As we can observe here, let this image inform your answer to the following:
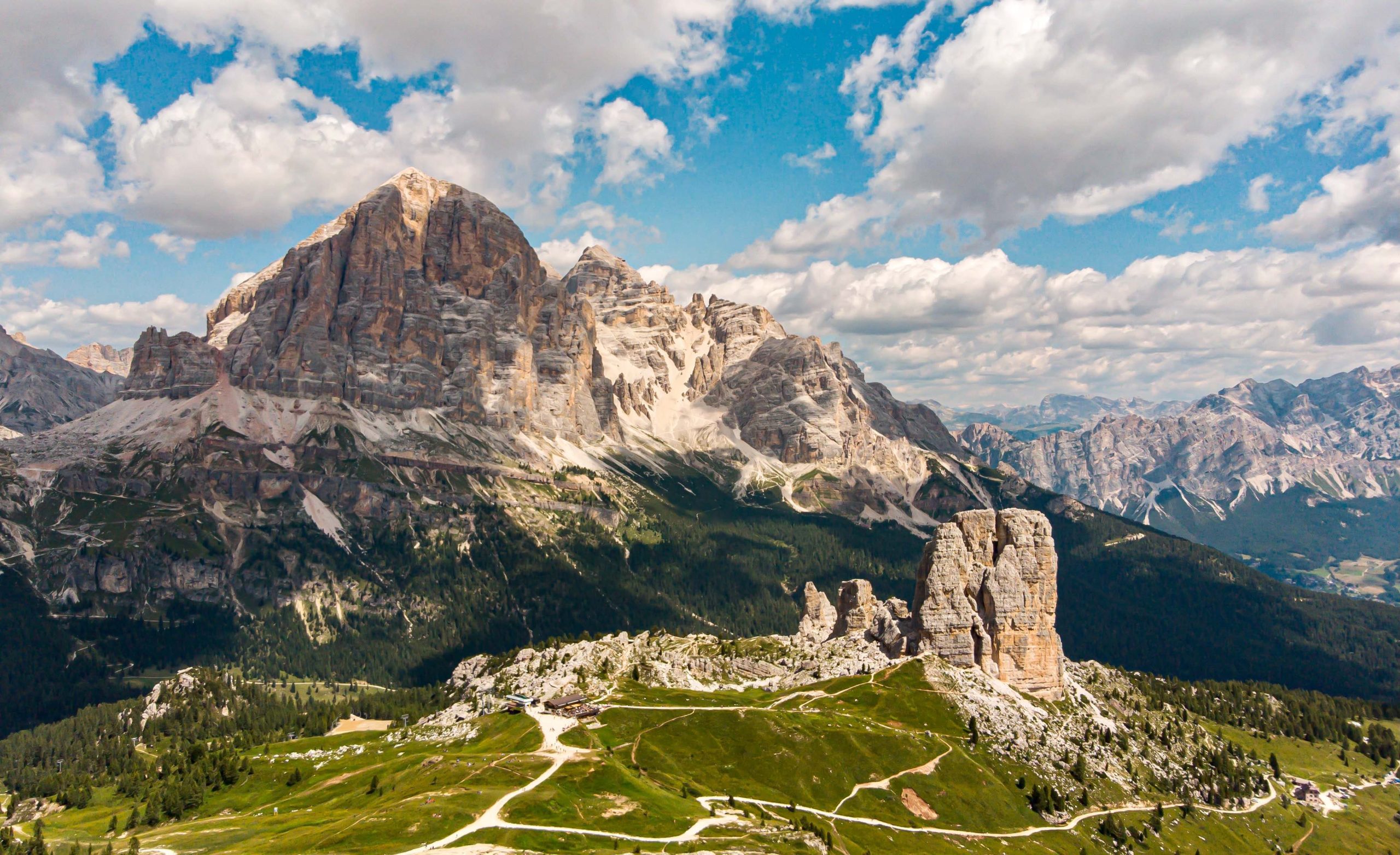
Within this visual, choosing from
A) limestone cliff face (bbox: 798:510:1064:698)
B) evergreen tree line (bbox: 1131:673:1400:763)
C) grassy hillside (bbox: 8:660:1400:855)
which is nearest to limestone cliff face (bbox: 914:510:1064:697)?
limestone cliff face (bbox: 798:510:1064:698)

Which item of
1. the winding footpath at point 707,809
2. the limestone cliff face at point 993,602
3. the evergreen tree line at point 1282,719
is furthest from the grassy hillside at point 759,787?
the evergreen tree line at point 1282,719

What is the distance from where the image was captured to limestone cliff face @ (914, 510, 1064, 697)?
508 feet

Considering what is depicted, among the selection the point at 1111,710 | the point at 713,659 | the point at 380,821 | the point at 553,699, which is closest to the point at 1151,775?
the point at 1111,710

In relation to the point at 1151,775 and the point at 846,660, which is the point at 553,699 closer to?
the point at 846,660

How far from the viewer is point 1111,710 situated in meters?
157

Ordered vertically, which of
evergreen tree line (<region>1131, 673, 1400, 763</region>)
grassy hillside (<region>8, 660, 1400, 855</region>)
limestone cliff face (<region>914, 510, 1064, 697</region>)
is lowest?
evergreen tree line (<region>1131, 673, 1400, 763</region>)

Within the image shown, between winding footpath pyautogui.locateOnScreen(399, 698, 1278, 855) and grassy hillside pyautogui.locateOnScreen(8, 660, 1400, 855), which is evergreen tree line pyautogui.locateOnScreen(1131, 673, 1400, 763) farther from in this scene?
winding footpath pyautogui.locateOnScreen(399, 698, 1278, 855)

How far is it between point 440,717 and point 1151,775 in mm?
124094

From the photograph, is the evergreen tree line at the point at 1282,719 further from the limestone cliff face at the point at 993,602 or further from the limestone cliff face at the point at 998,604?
the limestone cliff face at the point at 993,602

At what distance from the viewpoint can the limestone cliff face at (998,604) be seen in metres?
155

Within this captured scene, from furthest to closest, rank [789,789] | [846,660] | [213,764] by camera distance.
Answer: [846,660], [213,764], [789,789]

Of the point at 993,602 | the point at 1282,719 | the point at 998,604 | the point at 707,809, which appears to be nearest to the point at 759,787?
the point at 707,809

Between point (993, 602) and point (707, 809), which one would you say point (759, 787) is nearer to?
point (707, 809)

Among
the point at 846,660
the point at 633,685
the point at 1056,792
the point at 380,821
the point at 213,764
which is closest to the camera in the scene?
the point at 380,821
